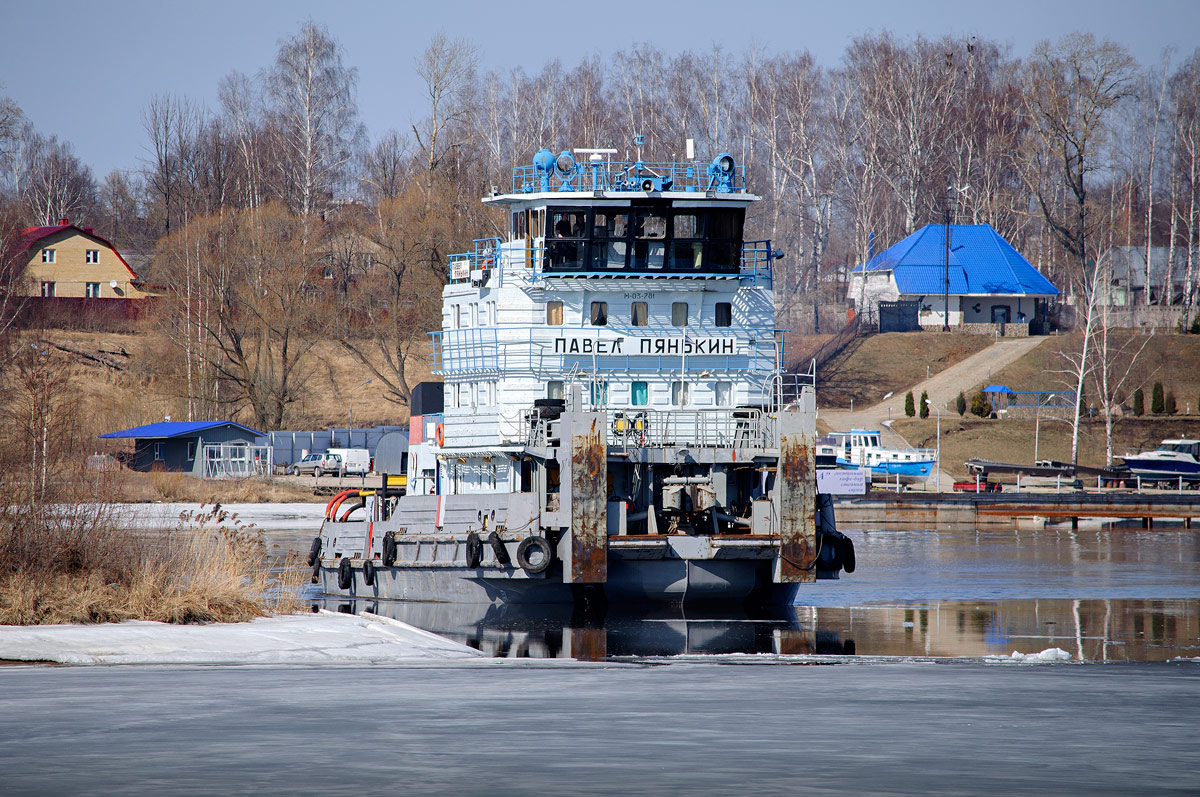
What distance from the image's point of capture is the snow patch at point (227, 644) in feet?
51.8

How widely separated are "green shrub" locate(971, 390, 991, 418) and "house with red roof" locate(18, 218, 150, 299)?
2295 inches

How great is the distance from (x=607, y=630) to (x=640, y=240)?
8.71 meters

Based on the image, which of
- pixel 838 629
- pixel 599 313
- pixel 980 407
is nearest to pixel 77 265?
pixel 980 407

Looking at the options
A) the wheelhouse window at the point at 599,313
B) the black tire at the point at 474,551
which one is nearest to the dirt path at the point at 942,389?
the wheelhouse window at the point at 599,313

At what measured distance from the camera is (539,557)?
24562 mm

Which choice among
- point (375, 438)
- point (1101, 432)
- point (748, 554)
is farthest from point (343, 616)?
point (1101, 432)

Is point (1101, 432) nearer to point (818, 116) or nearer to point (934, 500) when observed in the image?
point (934, 500)

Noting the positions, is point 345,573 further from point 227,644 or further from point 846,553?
point 227,644

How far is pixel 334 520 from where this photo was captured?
32.1 meters

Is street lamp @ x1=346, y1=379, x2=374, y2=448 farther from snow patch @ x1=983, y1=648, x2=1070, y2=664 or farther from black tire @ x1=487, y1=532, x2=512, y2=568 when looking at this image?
snow patch @ x1=983, y1=648, x2=1070, y2=664

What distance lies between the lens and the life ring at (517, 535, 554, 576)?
2448 centimetres

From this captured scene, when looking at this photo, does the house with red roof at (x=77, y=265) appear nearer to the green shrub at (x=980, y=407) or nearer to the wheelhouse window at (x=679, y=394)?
the green shrub at (x=980, y=407)

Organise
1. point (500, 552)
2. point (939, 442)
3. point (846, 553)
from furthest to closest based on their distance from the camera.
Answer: point (939, 442) → point (846, 553) → point (500, 552)

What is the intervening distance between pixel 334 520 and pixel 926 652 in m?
15.6
